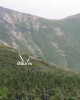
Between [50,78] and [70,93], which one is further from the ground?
[50,78]

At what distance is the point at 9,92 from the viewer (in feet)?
473

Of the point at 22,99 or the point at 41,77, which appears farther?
the point at 41,77

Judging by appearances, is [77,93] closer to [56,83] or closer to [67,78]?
[56,83]

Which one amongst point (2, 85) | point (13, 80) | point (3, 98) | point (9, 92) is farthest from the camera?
point (13, 80)

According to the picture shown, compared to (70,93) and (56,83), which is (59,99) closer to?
(70,93)

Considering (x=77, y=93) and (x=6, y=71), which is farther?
(x=6, y=71)

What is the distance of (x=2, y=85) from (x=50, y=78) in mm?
45863

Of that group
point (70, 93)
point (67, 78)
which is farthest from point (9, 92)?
point (67, 78)

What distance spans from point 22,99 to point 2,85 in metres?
20.6

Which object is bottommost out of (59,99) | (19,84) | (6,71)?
(59,99)

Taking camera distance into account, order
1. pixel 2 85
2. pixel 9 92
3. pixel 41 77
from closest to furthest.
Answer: pixel 9 92
pixel 2 85
pixel 41 77

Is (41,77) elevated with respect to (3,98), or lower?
elevated

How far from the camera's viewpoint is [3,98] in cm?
13388

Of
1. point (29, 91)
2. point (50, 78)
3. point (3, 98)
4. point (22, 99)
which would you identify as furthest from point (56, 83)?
→ point (3, 98)
